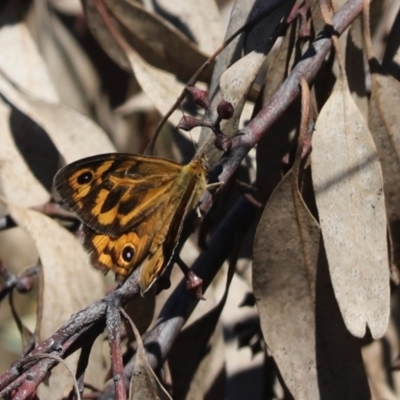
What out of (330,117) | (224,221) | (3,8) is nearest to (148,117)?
(3,8)

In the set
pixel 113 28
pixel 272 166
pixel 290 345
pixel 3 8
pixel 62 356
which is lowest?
pixel 290 345

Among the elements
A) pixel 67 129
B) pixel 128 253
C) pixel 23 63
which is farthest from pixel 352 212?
pixel 23 63

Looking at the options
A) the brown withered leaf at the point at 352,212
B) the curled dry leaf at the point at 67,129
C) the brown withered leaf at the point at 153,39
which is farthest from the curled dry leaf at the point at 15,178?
the brown withered leaf at the point at 352,212

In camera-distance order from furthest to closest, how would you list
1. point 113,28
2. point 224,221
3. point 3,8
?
1. point 3,8
2. point 113,28
3. point 224,221

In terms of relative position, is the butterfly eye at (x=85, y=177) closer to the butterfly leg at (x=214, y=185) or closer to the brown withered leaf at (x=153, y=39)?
the butterfly leg at (x=214, y=185)

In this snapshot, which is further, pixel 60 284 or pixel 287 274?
pixel 60 284

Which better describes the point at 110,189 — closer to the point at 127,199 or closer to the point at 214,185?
the point at 127,199

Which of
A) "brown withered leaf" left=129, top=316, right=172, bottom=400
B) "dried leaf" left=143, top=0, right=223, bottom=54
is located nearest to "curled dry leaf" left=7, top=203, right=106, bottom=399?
"brown withered leaf" left=129, top=316, right=172, bottom=400

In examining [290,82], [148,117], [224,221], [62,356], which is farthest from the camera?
[148,117]

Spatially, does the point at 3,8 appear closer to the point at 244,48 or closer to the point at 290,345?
the point at 244,48
